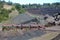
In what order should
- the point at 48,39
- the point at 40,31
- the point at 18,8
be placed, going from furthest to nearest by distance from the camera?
the point at 18,8, the point at 40,31, the point at 48,39

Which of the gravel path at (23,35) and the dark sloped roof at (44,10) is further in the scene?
the dark sloped roof at (44,10)

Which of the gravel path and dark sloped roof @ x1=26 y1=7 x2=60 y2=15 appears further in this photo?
dark sloped roof @ x1=26 y1=7 x2=60 y2=15

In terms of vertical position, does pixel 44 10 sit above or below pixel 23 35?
below

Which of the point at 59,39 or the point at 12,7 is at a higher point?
the point at 59,39

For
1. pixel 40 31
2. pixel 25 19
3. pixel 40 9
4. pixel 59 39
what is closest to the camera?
pixel 59 39

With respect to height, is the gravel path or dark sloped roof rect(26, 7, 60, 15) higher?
the gravel path

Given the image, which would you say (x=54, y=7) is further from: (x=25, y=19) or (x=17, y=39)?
(x=17, y=39)

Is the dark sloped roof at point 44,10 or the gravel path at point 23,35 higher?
the gravel path at point 23,35

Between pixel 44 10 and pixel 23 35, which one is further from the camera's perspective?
pixel 44 10

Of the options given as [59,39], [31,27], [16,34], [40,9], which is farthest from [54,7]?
[59,39]

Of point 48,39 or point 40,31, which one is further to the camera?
point 40,31
